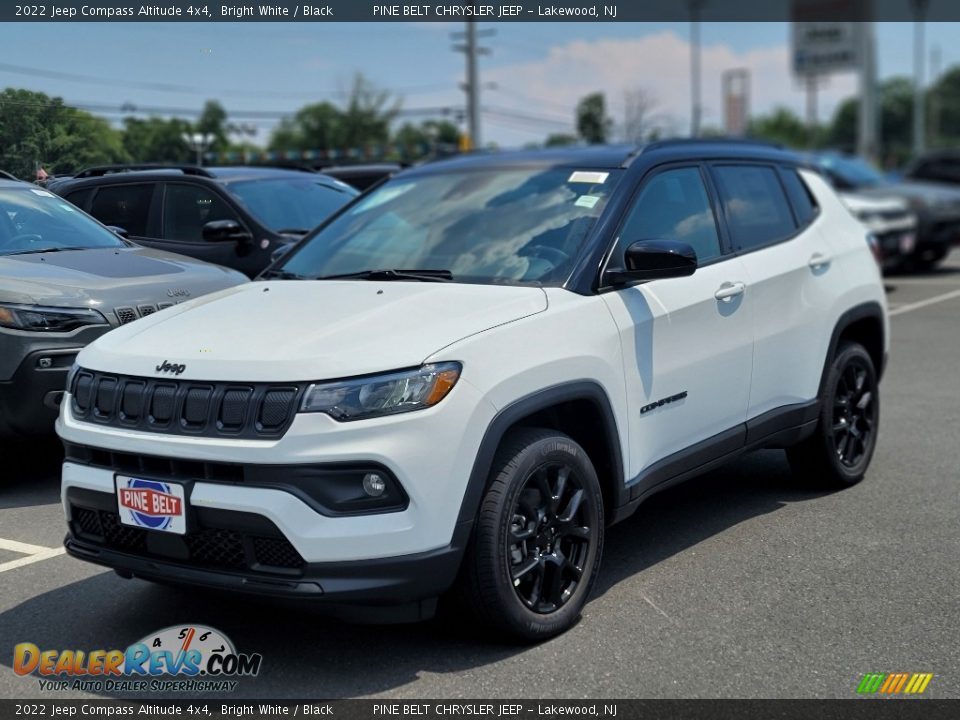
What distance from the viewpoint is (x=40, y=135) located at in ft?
26.7

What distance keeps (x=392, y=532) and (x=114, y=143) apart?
288 inches

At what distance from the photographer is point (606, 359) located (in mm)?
4316

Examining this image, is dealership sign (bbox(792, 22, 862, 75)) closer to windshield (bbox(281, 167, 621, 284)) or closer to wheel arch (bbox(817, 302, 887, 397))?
wheel arch (bbox(817, 302, 887, 397))

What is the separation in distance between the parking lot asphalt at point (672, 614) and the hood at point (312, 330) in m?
0.77

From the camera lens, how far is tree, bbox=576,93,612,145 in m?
17.3

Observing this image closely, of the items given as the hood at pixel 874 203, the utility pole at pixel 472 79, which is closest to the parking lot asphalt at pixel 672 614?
the hood at pixel 874 203

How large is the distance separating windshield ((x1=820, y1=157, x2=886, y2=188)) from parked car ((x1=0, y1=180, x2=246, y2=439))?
45.6ft

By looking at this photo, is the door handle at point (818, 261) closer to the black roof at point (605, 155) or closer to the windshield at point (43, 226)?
the black roof at point (605, 155)

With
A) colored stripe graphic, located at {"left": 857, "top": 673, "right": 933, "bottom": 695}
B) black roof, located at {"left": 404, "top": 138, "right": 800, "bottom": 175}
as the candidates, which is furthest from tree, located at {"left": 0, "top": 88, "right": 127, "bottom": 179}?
colored stripe graphic, located at {"left": 857, "top": 673, "right": 933, "bottom": 695}

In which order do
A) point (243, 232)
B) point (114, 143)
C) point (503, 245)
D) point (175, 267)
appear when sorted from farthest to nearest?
point (114, 143), point (243, 232), point (175, 267), point (503, 245)

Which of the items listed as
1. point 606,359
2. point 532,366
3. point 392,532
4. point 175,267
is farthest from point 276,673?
point 175,267

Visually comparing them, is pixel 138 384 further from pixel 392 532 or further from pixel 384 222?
pixel 384 222

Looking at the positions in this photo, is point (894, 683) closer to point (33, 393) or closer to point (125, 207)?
point (33, 393)

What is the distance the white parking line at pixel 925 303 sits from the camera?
1401cm
